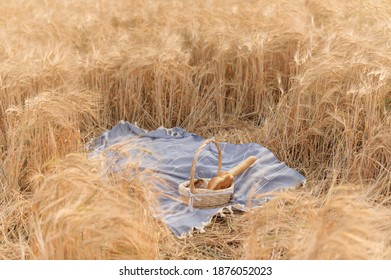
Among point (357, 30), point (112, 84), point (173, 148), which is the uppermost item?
point (357, 30)

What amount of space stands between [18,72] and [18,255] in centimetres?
130

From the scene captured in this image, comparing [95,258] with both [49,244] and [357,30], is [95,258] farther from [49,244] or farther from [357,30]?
[357,30]

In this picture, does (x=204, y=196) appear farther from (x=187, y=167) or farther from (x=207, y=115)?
(x=207, y=115)

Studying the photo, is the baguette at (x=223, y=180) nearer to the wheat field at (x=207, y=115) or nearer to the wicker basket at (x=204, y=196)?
the wicker basket at (x=204, y=196)

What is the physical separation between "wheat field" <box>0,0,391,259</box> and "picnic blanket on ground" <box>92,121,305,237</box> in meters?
0.09

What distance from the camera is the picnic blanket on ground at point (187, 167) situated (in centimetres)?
275

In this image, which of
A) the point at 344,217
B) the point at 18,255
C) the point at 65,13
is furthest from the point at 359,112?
the point at 65,13

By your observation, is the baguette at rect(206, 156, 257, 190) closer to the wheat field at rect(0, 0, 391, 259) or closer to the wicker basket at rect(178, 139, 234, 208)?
the wicker basket at rect(178, 139, 234, 208)

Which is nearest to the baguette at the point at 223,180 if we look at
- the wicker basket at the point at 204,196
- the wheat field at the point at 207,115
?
the wicker basket at the point at 204,196

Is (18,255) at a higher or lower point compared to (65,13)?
lower

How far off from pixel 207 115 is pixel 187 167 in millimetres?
709

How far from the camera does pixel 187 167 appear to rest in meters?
3.29

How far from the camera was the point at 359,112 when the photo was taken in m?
2.90

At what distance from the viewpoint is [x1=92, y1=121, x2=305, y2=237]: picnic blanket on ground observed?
2754 mm
